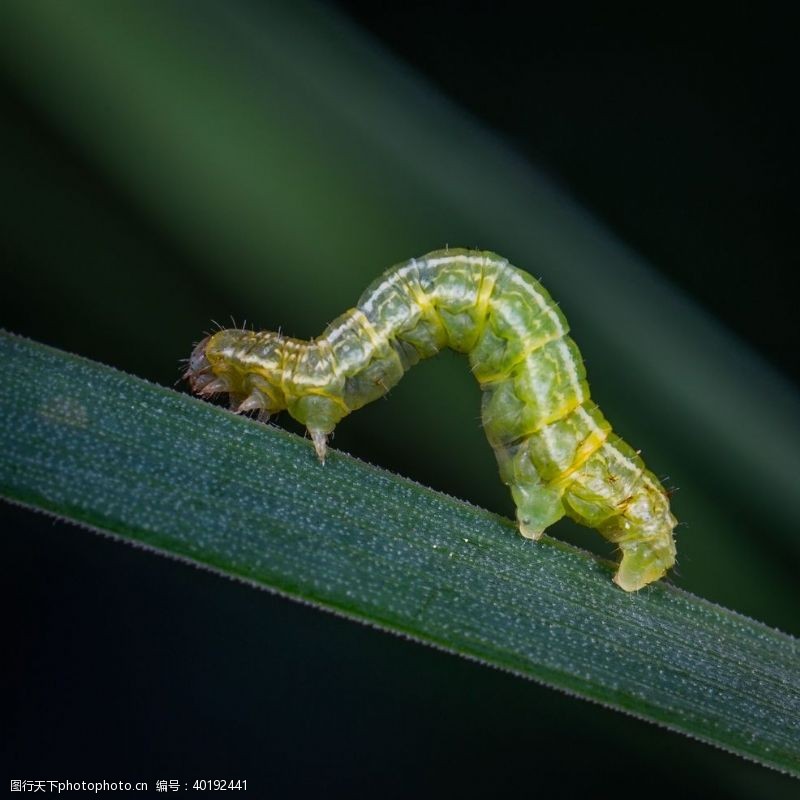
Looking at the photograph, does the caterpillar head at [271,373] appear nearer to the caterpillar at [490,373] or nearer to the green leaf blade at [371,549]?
the caterpillar at [490,373]

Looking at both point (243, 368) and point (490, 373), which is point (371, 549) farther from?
point (490, 373)

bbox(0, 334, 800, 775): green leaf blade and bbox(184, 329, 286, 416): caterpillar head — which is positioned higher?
bbox(184, 329, 286, 416): caterpillar head

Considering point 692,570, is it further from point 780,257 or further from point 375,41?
point 375,41

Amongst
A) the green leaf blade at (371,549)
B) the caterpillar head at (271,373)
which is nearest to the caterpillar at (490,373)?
the caterpillar head at (271,373)

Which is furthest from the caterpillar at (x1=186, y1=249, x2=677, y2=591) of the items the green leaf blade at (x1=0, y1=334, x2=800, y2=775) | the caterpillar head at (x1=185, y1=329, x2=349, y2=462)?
the green leaf blade at (x1=0, y1=334, x2=800, y2=775)

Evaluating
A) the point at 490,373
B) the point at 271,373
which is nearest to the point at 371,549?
the point at 271,373

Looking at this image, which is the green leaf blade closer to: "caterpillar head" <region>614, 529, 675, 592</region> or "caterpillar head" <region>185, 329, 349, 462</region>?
"caterpillar head" <region>614, 529, 675, 592</region>

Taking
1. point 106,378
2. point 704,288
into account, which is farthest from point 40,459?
point 704,288
